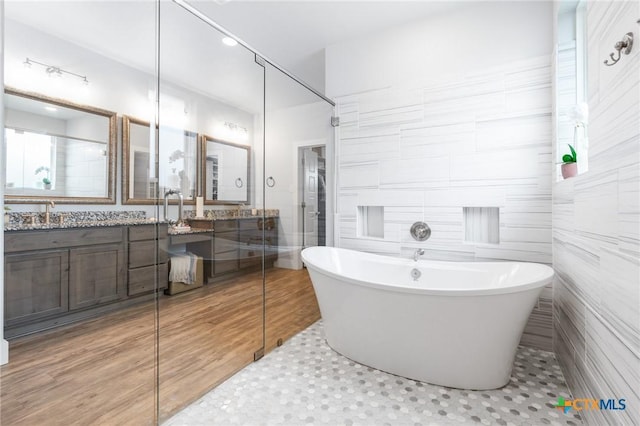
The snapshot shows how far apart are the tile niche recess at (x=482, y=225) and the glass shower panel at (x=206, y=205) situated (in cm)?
177

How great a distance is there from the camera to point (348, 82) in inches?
120

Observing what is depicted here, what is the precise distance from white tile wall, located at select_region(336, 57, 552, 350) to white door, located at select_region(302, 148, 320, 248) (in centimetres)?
30

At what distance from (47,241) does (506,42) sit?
3882 mm

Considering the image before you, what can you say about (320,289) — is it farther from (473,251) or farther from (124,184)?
(124,184)

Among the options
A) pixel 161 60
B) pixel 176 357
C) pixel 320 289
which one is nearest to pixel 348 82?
pixel 161 60

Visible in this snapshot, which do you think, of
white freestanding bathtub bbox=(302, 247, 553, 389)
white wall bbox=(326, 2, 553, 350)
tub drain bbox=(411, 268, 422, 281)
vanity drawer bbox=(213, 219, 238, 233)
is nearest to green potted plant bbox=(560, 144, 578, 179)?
white wall bbox=(326, 2, 553, 350)

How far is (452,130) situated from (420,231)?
3.01 ft

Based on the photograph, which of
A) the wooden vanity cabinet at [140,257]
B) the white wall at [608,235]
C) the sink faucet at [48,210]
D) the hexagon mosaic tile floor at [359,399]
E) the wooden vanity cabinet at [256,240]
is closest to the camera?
the white wall at [608,235]

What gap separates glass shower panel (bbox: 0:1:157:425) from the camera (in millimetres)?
1684

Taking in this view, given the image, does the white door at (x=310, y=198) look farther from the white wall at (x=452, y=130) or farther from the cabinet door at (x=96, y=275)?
the cabinet door at (x=96, y=275)

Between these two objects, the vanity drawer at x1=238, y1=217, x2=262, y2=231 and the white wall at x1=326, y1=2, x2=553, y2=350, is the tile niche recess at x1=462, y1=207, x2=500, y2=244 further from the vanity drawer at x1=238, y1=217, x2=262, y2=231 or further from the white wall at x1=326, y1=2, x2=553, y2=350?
the vanity drawer at x1=238, y1=217, x2=262, y2=231

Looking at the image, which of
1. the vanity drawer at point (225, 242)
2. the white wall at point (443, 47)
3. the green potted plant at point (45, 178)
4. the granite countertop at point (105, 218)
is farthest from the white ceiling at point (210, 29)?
the green potted plant at point (45, 178)

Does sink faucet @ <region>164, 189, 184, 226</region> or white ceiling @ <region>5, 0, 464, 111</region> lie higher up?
white ceiling @ <region>5, 0, 464, 111</region>

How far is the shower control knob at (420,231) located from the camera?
2.66 m
